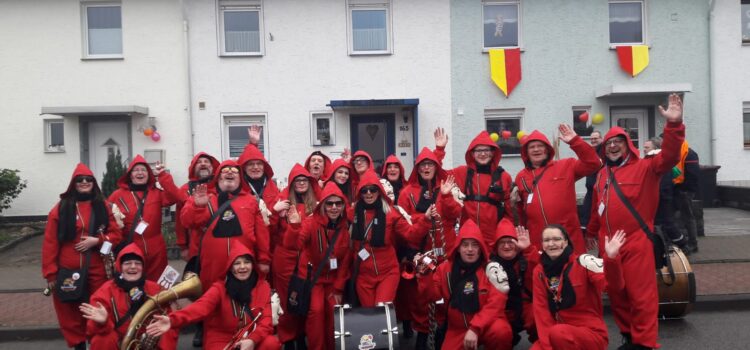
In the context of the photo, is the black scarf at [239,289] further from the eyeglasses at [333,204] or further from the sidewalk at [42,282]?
the sidewalk at [42,282]

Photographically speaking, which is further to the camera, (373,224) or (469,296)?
(373,224)

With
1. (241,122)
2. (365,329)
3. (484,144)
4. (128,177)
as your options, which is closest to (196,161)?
(128,177)

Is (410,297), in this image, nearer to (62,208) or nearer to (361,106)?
(62,208)

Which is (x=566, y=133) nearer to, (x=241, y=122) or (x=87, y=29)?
(x=241, y=122)

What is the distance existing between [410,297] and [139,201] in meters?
3.09

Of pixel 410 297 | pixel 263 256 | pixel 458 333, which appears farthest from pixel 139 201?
pixel 458 333

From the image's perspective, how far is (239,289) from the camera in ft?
16.2

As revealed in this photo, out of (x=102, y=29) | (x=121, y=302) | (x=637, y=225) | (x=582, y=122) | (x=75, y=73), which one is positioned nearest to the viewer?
(x=121, y=302)

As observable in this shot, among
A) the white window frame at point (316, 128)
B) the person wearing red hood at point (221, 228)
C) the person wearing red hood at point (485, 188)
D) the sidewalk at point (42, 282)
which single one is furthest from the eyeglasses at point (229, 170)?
the white window frame at point (316, 128)

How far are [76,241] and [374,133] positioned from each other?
9186 millimetres

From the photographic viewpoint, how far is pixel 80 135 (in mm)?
13758

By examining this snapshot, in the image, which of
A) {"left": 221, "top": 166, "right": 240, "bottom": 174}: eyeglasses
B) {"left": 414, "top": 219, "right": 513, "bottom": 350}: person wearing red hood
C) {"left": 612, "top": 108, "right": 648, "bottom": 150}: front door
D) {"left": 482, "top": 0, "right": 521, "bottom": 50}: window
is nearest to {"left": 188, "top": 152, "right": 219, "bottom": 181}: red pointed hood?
{"left": 221, "top": 166, "right": 240, "bottom": 174}: eyeglasses

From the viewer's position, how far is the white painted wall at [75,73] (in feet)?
45.0

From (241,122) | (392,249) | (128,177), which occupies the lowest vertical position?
(392,249)
